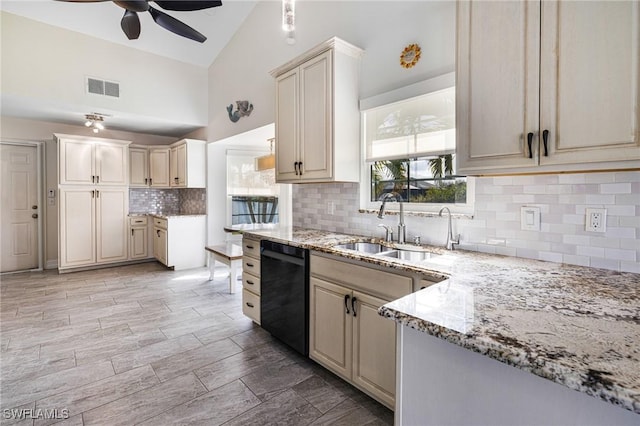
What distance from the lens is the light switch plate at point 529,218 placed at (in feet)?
5.59

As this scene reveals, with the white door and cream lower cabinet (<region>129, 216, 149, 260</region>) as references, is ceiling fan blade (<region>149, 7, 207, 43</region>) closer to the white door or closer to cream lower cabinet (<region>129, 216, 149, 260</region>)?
cream lower cabinet (<region>129, 216, 149, 260</region>)

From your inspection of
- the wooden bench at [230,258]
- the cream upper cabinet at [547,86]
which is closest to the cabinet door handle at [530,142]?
the cream upper cabinet at [547,86]

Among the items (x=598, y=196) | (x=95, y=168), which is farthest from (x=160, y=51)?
(x=598, y=196)

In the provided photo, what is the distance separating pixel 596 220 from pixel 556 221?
16 cm

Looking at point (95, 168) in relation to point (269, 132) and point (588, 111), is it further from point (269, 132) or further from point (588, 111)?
point (588, 111)

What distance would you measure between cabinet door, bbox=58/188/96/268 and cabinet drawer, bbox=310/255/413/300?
481 cm

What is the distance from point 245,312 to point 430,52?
2673mm

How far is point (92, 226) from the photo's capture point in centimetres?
526

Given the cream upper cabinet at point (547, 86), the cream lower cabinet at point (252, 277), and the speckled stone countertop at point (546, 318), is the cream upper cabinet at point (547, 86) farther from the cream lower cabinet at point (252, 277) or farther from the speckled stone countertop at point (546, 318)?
the cream lower cabinet at point (252, 277)

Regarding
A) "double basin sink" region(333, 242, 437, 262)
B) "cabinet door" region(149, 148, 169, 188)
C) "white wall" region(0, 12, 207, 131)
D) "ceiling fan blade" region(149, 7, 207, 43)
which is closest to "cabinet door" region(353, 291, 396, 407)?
"double basin sink" region(333, 242, 437, 262)

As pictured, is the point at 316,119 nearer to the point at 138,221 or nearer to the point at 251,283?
the point at 251,283

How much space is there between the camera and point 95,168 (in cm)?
524

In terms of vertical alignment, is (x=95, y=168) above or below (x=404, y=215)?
above

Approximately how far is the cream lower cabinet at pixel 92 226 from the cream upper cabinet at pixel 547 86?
18.7 ft
